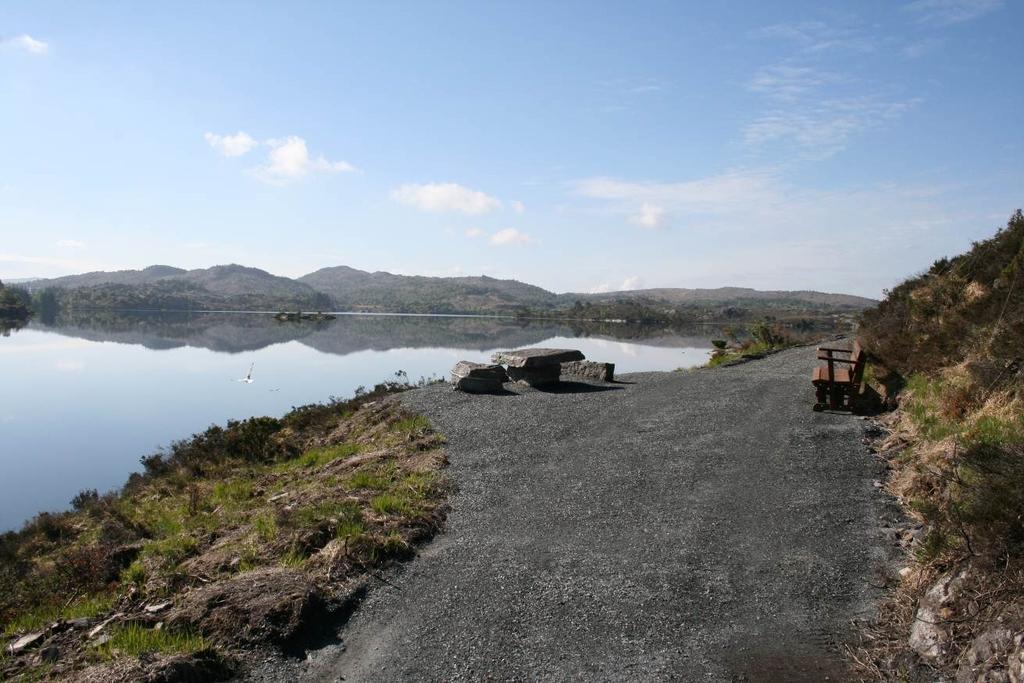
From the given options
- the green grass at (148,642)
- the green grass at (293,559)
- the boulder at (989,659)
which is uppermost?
the boulder at (989,659)

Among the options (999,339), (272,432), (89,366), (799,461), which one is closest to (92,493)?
(272,432)

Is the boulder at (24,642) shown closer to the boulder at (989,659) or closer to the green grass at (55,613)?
the green grass at (55,613)

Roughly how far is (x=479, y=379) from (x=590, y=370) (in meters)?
3.70

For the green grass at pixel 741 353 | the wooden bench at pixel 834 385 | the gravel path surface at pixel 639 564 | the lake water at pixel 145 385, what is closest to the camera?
the gravel path surface at pixel 639 564

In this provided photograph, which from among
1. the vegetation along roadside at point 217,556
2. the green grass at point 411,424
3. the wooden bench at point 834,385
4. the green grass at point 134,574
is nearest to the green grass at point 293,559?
the vegetation along roadside at point 217,556

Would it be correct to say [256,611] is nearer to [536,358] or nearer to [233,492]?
[233,492]

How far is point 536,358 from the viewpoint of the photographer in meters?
17.7

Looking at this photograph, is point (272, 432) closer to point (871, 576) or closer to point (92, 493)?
point (92, 493)

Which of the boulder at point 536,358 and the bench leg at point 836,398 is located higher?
the boulder at point 536,358

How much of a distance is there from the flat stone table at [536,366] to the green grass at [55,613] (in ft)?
37.1

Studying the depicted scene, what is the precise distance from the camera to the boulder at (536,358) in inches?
695

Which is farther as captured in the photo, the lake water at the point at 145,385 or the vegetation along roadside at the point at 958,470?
the lake water at the point at 145,385

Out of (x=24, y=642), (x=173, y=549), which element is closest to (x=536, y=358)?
(x=173, y=549)

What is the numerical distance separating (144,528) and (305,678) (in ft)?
25.8
